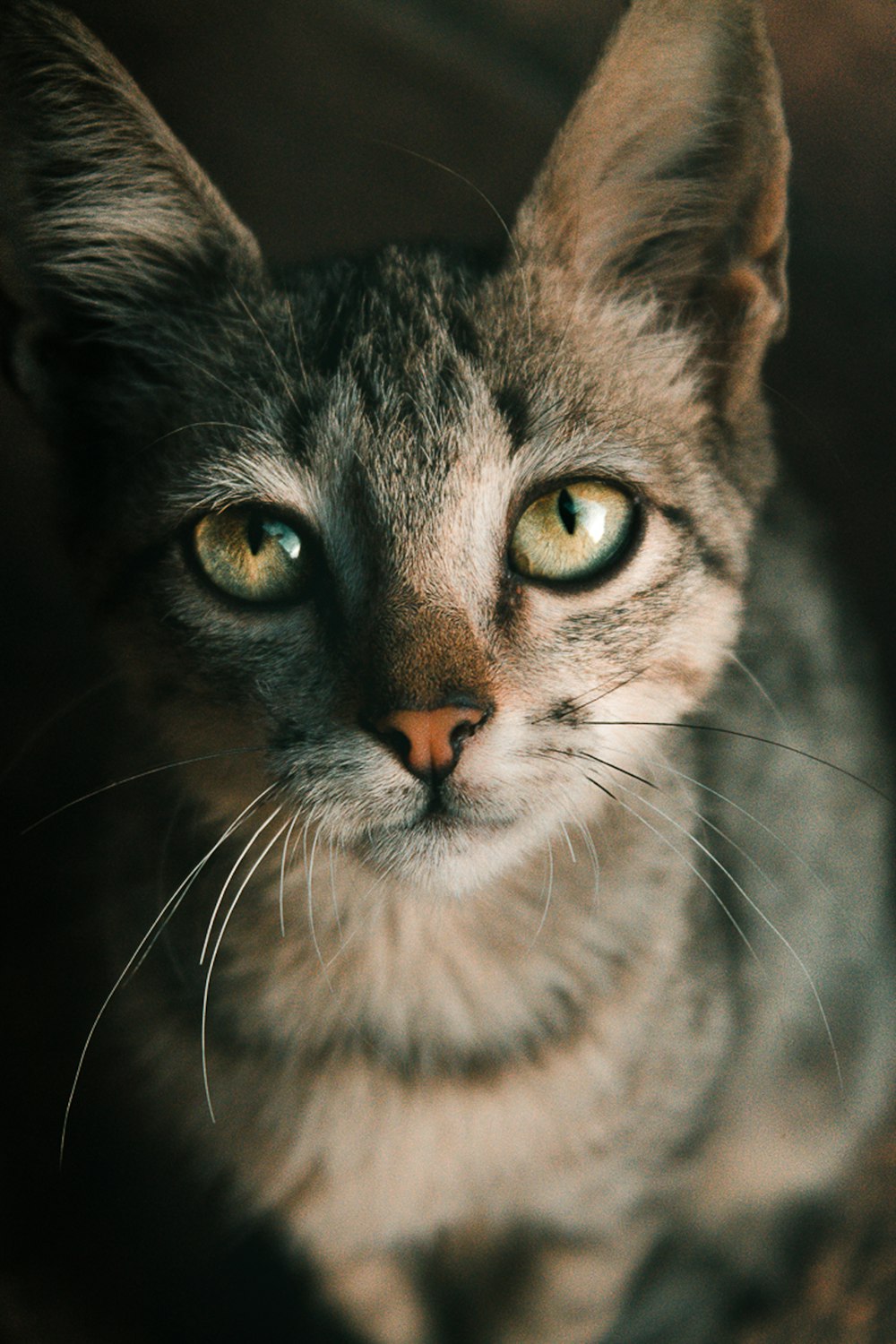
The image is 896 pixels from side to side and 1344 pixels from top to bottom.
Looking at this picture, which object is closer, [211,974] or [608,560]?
[608,560]

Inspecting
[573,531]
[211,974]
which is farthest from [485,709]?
[211,974]

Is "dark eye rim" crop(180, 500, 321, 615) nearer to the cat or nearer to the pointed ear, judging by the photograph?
the cat

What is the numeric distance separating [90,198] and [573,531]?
1.10ft

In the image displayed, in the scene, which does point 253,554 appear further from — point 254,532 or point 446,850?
point 446,850

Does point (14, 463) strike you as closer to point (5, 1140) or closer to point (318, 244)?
point (318, 244)

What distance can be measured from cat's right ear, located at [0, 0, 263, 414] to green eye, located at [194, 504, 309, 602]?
0.12 metres

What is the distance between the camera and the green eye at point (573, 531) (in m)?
0.54

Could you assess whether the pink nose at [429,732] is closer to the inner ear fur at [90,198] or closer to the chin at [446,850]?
the chin at [446,850]

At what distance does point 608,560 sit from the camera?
564 mm

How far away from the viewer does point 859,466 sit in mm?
658

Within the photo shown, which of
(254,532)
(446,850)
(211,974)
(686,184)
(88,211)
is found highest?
(686,184)

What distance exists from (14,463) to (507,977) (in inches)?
18.7

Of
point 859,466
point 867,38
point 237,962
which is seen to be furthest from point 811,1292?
point 867,38

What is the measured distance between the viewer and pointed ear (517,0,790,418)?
1.73 ft
